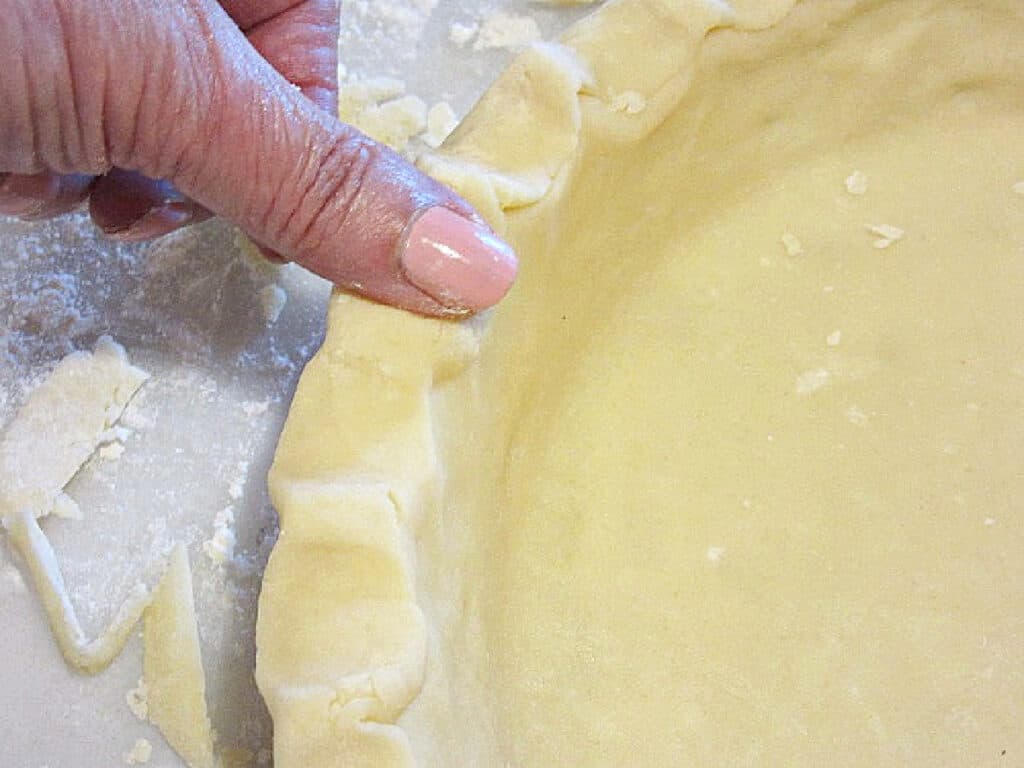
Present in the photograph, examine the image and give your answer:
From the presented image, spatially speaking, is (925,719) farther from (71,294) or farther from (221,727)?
(71,294)

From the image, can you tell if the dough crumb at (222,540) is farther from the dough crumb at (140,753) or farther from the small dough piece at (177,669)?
the dough crumb at (140,753)

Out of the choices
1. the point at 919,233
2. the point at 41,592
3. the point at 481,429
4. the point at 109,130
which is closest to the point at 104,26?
the point at 109,130

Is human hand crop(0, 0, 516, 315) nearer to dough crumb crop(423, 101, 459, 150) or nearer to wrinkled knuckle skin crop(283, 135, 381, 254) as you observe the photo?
wrinkled knuckle skin crop(283, 135, 381, 254)

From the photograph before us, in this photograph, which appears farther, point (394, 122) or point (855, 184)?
point (394, 122)

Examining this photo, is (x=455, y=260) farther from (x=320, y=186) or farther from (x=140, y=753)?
(x=140, y=753)

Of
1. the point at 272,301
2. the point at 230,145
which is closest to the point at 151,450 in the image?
the point at 272,301

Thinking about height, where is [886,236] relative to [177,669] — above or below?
above
